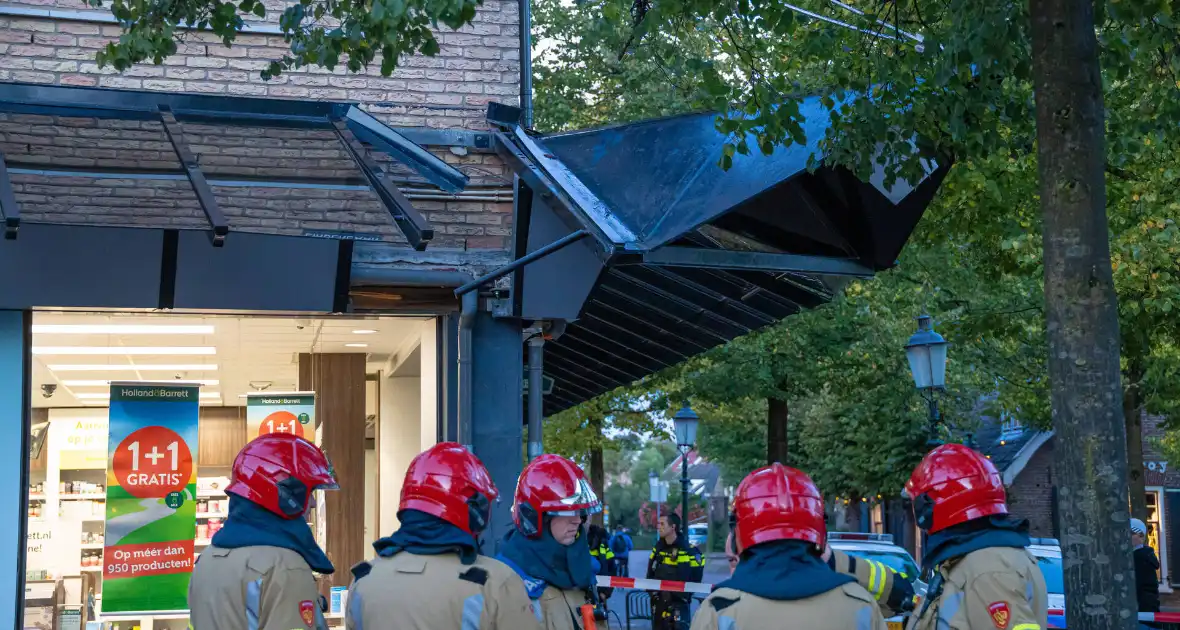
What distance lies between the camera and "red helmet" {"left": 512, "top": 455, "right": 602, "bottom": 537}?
5.80m

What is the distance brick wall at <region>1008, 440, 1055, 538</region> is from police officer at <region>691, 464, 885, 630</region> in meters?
31.2

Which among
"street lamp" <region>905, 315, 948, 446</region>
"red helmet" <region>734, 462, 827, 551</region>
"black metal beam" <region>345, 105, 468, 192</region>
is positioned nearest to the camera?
"red helmet" <region>734, 462, 827, 551</region>

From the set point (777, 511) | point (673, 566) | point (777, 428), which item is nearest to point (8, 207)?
point (777, 511)

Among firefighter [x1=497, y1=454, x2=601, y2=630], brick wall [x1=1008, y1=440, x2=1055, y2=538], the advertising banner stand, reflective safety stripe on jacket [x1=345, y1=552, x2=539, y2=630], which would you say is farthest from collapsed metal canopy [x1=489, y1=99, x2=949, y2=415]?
brick wall [x1=1008, y1=440, x2=1055, y2=538]

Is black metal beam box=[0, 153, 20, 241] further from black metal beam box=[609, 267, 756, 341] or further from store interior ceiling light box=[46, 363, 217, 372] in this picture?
black metal beam box=[609, 267, 756, 341]

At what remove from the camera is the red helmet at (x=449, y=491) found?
4.98 meters

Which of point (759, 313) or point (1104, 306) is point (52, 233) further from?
point (1104, 306)

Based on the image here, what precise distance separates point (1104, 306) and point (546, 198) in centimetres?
463

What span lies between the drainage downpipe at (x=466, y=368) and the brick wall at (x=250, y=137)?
0.54m

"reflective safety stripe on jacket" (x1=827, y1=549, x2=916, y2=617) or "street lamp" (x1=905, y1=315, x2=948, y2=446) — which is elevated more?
"street lamp" (x1=905, y1=315, x2=948, y2=446)

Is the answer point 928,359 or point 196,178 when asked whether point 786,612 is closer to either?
point 196,178

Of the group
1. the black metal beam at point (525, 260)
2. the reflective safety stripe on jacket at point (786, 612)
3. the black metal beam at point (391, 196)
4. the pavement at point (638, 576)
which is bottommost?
the pavement at point (638, 576)

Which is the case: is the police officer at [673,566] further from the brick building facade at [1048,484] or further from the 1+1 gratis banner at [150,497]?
the brick building facade at [1048,484]

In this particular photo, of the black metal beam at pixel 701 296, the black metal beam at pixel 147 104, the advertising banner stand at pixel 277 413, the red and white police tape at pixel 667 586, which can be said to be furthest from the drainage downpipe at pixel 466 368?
the red and white police tape at pixel 667 586
